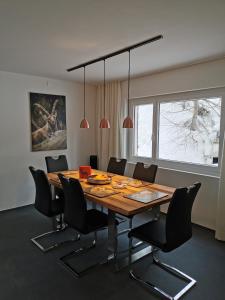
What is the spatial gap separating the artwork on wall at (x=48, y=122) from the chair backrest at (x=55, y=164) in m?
0.53

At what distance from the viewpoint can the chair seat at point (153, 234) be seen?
79.1 inches

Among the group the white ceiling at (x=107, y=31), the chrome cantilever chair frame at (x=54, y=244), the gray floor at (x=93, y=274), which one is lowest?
the gray floor at (x=93, y=274)

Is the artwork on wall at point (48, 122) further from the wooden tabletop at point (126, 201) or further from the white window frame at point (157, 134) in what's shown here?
the wooden tabletop at point (126, 201)

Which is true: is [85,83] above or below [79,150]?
above

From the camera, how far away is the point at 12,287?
6.82ft

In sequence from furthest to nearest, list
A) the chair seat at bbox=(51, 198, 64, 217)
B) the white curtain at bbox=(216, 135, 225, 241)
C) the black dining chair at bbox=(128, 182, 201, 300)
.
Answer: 1. the white curtain at bbox=(216, 135, 225, 241)
2. the chair seat at bbox=(51, 198, 64, 217)
3. the black dining chair at bbox=(128, 182, 201, 300)

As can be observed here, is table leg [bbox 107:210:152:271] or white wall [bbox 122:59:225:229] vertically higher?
white wall [bbox 122:59:225:229]

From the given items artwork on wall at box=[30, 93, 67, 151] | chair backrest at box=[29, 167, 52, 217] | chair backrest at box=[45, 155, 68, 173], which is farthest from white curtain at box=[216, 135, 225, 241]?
artwork on wall at box=[30, 93, 67, 151]

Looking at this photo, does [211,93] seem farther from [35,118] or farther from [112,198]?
[35,118]

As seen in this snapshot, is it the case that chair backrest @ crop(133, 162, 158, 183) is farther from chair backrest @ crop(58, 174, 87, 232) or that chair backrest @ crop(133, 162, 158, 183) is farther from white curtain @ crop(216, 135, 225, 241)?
chair backrest @ crop(58, 174, 87, 232)

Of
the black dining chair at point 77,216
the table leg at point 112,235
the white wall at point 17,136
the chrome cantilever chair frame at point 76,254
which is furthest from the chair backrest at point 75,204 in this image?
the white wall at point 17,136

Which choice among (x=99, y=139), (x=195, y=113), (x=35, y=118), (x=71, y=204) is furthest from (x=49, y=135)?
(x=195, y=113)

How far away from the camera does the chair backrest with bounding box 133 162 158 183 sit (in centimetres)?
316

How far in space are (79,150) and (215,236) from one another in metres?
3.13
